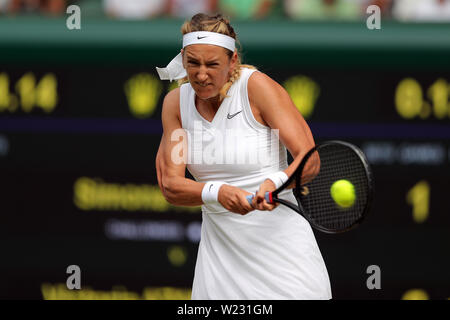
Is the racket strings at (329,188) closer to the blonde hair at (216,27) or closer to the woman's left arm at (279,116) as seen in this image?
the woman's left arm at (279,116)

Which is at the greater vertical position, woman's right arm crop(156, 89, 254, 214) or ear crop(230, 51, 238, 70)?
ear crop(230, 51, 238, 70)

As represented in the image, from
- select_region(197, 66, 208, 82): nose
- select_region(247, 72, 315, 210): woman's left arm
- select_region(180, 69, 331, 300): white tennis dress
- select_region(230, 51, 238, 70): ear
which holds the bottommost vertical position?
select_region(180, 69, 331, 300): white tennis dress

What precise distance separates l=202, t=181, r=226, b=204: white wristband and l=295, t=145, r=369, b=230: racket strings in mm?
274

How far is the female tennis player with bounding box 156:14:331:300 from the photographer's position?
302cm

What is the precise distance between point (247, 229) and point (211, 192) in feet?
0.63

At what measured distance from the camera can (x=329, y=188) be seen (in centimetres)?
320

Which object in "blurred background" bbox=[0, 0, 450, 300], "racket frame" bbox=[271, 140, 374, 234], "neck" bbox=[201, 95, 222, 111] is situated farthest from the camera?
"blurred background" bbox=[0, 0, 450, 300]

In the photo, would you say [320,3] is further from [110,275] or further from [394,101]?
[110,275]

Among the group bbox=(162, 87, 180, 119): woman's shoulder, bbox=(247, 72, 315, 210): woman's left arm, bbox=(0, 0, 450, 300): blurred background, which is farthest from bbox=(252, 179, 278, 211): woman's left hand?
bbox=(0, 0, 450, 300): blurred background

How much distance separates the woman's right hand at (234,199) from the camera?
116 inches

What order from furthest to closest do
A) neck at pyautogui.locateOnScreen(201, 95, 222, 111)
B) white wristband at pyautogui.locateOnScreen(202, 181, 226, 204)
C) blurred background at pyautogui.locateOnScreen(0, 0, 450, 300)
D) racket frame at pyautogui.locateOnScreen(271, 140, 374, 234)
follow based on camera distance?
blurred background at pyautogui.locateOnScreen(0, 0, 450, 300) < neck at pyautogui.locateOnScreen(201, 95, 222, 111) < white wristband at pyautogui.locateOnScreen(202, 181, 226, 204) < racket frame at pyautogui.locateOnScreen(271, 140, 374, 234)

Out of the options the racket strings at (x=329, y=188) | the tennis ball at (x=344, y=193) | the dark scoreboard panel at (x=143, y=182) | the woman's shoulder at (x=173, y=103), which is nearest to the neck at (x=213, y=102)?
the woman's shoulder at (x=173, y=103)

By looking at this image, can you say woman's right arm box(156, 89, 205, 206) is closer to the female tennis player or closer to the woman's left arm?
the female tennis player

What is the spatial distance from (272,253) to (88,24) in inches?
82.1
